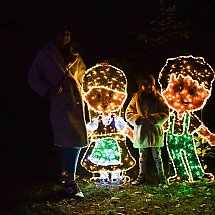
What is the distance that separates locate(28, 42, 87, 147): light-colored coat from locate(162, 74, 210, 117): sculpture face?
140cm

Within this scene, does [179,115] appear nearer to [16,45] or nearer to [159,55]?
[159,55]

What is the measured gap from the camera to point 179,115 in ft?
23.1

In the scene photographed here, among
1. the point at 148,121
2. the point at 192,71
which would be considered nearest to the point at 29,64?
the point at 148,121

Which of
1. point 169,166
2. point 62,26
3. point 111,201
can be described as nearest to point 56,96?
point 62,26

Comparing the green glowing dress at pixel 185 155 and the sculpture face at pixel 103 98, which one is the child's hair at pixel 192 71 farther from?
the sculpture face at pixel 103 98

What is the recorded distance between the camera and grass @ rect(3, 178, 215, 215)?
229 inches

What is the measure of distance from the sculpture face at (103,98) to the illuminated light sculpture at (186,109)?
2.27 ft

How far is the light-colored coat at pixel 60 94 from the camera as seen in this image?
6.36 meters

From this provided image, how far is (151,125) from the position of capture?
689cm

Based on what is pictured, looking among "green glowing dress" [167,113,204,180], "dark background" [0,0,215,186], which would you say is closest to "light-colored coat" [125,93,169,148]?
"green glowing dress" [167,113,204,180]

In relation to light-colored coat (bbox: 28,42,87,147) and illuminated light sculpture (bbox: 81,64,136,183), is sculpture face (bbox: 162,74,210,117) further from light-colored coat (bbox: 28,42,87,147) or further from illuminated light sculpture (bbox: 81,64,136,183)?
light-colored coat (bbox: 28,42,87,147)

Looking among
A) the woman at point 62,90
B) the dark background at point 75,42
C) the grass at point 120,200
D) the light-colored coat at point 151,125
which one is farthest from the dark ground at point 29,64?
the woman at point 62,90

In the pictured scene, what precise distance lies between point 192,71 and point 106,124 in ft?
4.88

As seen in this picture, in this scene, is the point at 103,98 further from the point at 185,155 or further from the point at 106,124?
the point at 185,155
